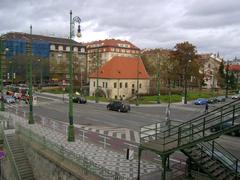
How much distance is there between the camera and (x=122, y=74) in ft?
213

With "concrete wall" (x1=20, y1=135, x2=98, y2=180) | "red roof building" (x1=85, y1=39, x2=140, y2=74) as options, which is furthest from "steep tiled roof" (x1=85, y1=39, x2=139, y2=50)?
"concrete wall" (x1=20, y1=135, x2=98, y2=180)

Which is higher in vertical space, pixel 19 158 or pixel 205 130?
pixel 205 130

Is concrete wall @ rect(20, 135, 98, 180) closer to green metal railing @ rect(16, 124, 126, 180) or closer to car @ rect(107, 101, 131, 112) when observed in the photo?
green metal railing @ rect(16, 124, 126, 180)

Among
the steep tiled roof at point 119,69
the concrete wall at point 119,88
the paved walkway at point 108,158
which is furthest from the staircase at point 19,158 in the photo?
the steep tiled roof at point 119,69

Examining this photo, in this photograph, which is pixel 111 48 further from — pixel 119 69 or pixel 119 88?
pixel 119 88

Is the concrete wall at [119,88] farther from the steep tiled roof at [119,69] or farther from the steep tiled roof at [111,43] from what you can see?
the steep tiled roof at [111,43]

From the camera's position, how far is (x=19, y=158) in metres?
19.1

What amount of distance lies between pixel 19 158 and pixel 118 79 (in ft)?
150

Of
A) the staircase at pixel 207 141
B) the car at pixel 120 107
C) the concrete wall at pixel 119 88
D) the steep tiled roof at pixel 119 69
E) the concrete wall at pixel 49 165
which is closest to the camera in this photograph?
the staircase at pixel 207 141

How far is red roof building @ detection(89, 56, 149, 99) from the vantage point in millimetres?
63875

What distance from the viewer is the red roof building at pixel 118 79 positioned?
2515 inches

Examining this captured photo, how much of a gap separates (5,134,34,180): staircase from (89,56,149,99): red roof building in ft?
140

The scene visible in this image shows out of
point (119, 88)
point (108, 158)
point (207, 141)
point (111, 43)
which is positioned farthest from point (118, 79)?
point (111, 43)

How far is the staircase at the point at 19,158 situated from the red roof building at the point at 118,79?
1684 inches
